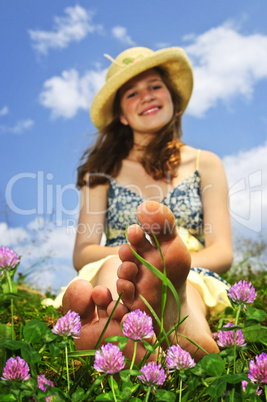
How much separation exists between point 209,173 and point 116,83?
3.00 feet

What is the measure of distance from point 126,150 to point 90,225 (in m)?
0.68

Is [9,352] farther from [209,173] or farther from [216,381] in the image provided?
[209,173]

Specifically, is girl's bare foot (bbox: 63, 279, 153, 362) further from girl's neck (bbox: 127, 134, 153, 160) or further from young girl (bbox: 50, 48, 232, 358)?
girl's neck (bbox: 127, 134, 153, 160)

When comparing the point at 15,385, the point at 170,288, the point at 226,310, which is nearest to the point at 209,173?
the point at 226,310

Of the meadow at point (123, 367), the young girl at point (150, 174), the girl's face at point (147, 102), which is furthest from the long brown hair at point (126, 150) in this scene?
the meadow at point (123, 367)

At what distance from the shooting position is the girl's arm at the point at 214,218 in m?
2.43

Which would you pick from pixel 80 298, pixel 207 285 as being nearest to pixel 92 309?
pixel 80 298

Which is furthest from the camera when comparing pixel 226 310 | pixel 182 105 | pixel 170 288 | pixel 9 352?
pixel 182 105

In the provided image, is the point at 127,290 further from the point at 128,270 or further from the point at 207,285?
the point at 207,285

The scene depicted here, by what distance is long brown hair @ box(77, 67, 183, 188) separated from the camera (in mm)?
2967

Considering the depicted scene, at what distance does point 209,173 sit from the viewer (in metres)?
2.89

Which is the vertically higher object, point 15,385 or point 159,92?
point 159,92

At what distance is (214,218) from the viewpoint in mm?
2672

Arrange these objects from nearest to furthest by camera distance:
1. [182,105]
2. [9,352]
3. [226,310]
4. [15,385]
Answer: [15,385] → [9,352] → [226,310] → [182,105]
